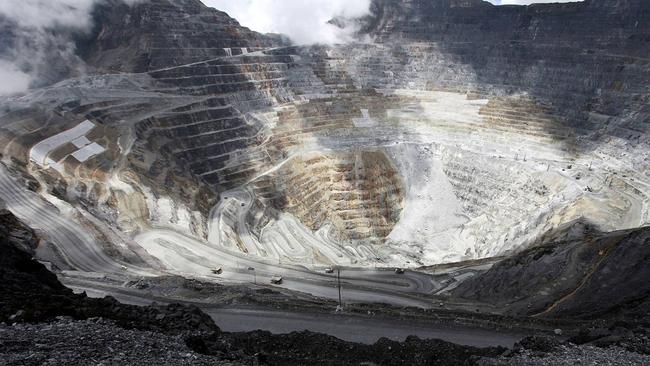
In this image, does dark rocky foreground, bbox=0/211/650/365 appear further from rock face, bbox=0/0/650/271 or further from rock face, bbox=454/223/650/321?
rock face, bbox=0/0/650/271

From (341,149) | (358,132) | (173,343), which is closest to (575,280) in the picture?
(173,343)

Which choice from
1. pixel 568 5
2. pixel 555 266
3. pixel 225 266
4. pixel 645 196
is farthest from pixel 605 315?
pixel 568 5

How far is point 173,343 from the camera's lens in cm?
1759

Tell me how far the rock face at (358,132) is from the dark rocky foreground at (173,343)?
2774cm

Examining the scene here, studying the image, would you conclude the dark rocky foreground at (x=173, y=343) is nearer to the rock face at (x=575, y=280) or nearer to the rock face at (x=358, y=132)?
the rock face at (x=575, y=280)

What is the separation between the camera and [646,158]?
67125 millimetres

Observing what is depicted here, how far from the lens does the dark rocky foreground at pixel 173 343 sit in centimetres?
1555

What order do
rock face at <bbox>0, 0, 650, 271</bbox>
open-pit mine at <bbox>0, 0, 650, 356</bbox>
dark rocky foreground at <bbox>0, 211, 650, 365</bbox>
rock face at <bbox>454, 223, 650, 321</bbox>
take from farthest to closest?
rock face at <bbox>0, 0, 650, 271</bbox>, open-pit mine at <bbox>0, 0, 650, 356</bbox>, rock face at <bbox>454, 223, 650, 321</bbox>, dark rocky foreground at <bbox>0, 211, 650, 365</bbox>

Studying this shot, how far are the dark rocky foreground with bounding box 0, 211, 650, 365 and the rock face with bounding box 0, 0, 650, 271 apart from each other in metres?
27.7

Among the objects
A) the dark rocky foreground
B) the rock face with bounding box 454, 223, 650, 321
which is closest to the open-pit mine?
the rock face with bounding box 454, 223, 650, 321

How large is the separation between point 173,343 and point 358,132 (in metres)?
76.6

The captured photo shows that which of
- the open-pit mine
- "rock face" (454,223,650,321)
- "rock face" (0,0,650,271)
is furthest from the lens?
"rock face" (0,0,650,271)

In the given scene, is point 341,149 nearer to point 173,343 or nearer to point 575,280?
point 575,280

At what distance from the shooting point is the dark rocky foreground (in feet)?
51.0
